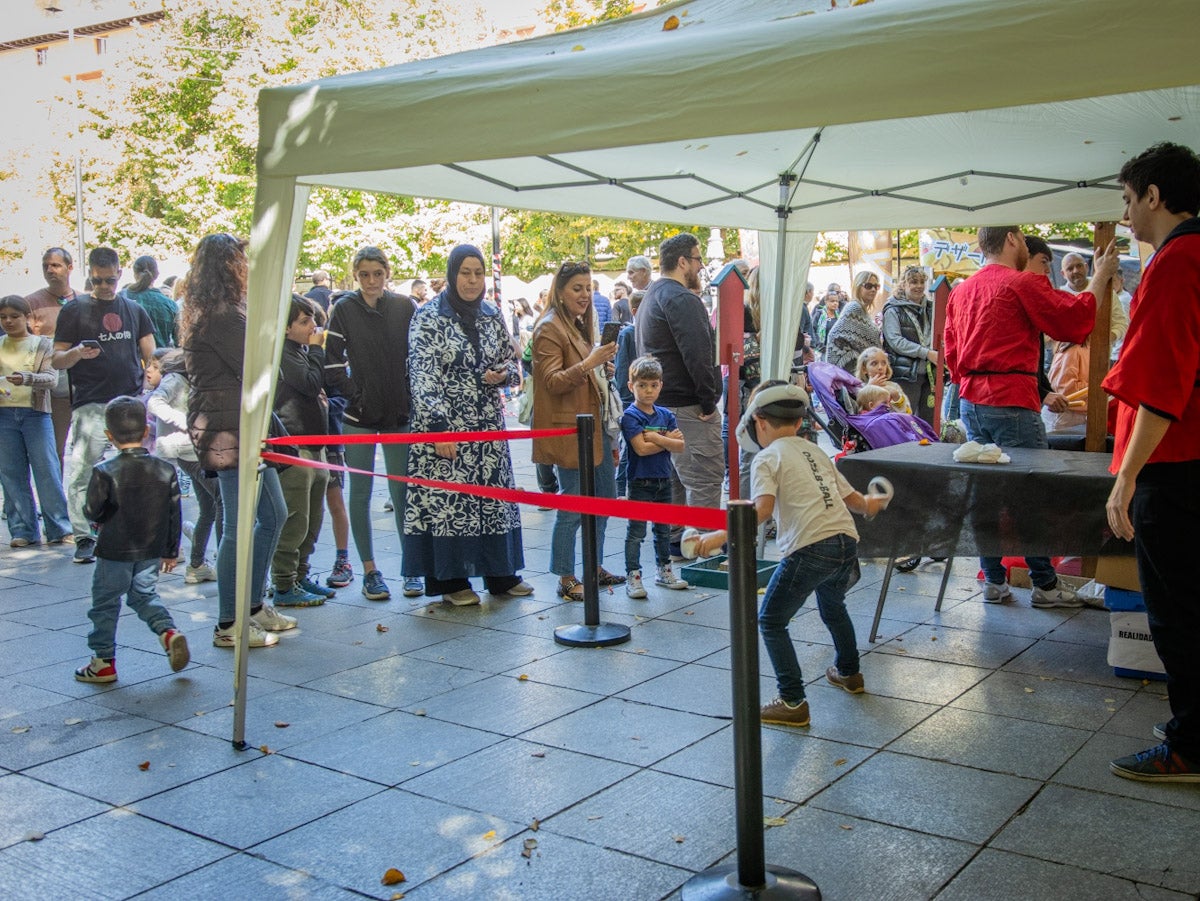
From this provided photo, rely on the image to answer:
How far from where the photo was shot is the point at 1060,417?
766 cm

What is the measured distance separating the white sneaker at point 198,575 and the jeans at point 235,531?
5.92ft

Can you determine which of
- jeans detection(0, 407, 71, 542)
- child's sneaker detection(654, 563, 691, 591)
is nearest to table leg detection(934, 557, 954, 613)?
child's sneaker detection(654, 563, 691, 591)

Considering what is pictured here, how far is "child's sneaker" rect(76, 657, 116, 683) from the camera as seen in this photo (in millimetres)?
5410

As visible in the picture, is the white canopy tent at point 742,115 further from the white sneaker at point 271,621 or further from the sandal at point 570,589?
the sandal at point 570,589

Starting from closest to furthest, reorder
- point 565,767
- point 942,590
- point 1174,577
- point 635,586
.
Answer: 1. point 1174,577
2. point 565,767
3. point 942,590
4. point 635,586

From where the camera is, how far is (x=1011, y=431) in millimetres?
6285

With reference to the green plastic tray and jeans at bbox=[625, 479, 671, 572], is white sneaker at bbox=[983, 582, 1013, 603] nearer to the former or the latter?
the green plastic tray

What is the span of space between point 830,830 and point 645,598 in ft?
10.6

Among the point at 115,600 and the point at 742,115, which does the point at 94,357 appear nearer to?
the point at 115,600

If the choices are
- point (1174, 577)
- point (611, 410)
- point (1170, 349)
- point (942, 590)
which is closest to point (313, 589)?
point (611, 410)

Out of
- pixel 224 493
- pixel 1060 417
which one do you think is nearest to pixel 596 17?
pixel 1060 417

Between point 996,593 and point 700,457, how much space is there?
6.59ft

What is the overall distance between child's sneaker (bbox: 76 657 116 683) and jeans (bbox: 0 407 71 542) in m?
3.85

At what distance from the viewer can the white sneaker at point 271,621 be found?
20.4ft
